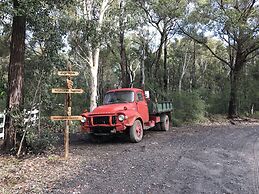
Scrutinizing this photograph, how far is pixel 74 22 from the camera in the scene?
48.5 feet

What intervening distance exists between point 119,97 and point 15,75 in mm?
4150

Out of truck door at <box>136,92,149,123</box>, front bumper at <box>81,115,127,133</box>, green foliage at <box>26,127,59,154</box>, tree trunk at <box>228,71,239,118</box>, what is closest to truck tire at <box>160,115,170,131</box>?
truck door at <box>136,92,149,123</box>

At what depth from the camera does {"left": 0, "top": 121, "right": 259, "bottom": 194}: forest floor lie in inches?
207

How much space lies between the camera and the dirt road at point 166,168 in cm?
524

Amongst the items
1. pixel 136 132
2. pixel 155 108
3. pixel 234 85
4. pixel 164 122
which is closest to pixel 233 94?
pixel 234 85

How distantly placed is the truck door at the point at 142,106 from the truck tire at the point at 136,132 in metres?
0.66

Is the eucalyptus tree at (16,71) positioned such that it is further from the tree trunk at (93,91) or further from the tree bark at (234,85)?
the tree bark at (234,85)

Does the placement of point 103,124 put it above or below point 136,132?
above

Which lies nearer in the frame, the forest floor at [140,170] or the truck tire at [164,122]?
the forest floor at [140,170]

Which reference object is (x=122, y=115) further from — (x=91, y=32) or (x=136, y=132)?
(x=91, y=32)

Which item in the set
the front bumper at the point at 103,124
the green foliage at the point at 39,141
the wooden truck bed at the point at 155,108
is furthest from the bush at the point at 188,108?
the green foliage at the point at 39,141

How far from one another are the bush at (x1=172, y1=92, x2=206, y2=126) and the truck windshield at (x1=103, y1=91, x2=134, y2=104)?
7.21 metres

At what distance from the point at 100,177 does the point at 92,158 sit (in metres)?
1.93

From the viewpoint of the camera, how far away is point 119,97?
36.3 ft
